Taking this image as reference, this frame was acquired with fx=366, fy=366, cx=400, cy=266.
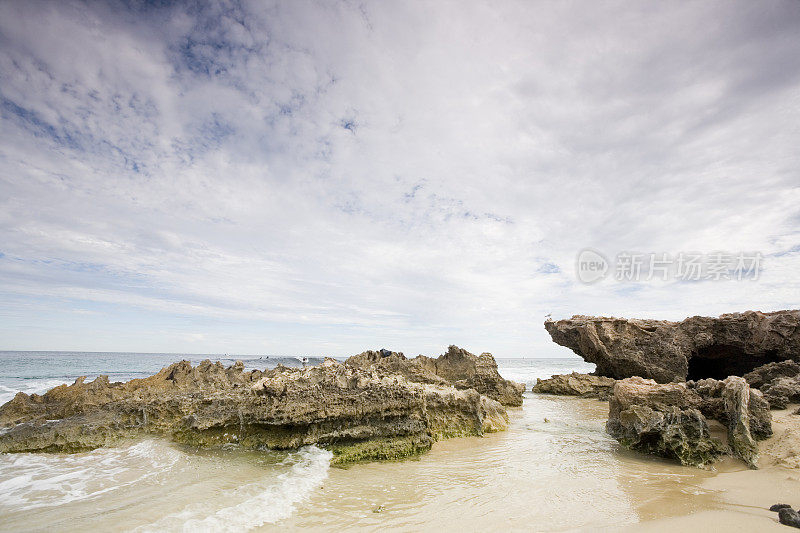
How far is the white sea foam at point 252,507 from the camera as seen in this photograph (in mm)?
4246

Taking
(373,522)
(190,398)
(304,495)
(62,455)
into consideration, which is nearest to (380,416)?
(304,495)

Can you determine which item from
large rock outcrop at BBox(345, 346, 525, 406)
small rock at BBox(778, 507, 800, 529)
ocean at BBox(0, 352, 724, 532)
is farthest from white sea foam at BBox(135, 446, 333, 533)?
large rock outcrop at BBox(345, 346, 525, 406)

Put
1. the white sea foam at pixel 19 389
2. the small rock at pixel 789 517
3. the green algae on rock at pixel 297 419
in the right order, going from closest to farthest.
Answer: the small rock at pixel 789 517, the green algae on rock at pixel 297 419, the white sea foam at pixel 19 389

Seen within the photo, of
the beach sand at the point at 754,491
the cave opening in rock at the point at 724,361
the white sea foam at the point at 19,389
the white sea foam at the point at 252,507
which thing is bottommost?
the white sea foam at the point at 19,389

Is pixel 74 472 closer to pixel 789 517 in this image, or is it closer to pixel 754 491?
pixel 789 517

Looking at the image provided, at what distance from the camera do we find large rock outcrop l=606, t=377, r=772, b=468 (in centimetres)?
614

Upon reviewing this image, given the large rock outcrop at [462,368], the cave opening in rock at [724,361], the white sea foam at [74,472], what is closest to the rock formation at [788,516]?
the white sea foam at [74,472]

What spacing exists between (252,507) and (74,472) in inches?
153

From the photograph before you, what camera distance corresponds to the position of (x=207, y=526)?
4238 millimetres

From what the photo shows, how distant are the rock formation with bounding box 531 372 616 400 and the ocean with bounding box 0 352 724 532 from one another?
40.1 ft

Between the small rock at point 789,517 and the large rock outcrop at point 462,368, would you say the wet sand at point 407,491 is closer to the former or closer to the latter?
the small rock at point 789,517

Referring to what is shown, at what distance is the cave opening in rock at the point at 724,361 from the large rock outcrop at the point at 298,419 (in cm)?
1593

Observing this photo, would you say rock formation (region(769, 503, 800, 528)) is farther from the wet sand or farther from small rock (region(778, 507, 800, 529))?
the wet sand

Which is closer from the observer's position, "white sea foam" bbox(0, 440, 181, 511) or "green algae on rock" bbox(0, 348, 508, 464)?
"white sea foam" bbox(0, 440, 181, 511)
